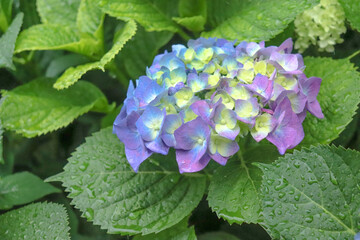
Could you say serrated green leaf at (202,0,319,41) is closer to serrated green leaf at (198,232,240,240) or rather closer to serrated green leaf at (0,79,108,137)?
serrated green leaf at (0,79,108,137)

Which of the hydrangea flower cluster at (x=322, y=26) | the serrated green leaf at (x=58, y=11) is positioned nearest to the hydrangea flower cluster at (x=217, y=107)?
the hydrangea flower cluster at (x=322, y=26)

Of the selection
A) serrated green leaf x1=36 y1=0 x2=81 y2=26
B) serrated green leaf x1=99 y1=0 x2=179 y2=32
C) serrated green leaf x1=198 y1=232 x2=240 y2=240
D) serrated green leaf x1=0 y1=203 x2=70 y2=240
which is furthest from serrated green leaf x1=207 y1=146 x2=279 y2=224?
serrated green leaf x1=36 y1=0 x2=81 y2=26

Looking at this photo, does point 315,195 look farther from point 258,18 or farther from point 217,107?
point 258,18

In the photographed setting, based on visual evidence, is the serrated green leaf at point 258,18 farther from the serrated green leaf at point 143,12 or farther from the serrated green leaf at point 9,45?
the serrated green leaf at point 9,45

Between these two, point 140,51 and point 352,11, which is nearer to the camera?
point 352,11

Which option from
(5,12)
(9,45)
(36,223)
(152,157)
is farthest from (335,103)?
(5,12)

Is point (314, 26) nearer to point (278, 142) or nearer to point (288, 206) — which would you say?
point (278, 142)

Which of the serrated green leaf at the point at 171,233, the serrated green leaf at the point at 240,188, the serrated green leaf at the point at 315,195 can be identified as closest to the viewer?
the serrated green leaf at the point at 315,195
